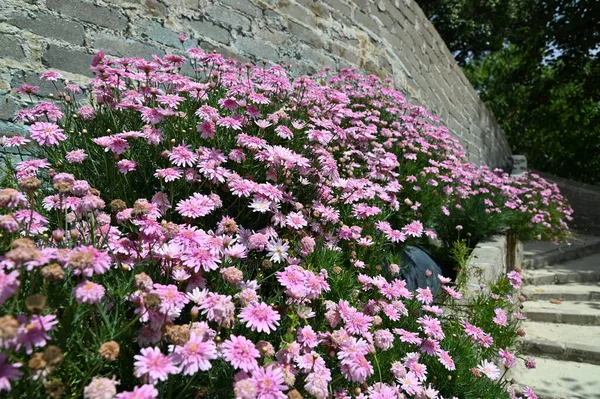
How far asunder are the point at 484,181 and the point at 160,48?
12.5 feet

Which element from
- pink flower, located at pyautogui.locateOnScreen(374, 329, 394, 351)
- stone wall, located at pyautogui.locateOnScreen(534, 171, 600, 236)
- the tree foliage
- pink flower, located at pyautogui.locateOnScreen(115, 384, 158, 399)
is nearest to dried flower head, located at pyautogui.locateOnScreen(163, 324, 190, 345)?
pink flower, located at pyautogui.locateOnScreen(115, 384, 158, 399)

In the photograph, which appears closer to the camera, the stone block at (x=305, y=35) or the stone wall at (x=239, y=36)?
the stone wall at (x=239, y=36)

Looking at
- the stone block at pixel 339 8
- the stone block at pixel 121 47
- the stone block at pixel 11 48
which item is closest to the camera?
the stone block at pixel 11 48

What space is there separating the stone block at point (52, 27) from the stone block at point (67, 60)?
7cm

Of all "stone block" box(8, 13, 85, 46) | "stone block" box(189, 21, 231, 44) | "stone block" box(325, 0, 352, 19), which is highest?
"stone block" box(325, 0, 352, 19)

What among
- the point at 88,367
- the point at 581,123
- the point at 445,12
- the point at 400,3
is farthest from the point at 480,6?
the point at 88,367

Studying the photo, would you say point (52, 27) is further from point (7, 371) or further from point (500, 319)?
point (500, 319)

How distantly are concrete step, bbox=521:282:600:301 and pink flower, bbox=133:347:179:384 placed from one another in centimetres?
482

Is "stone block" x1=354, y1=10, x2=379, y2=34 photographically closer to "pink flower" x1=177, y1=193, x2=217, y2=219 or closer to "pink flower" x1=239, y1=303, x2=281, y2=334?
"pink flower" x1=177, y1=193, x2=217, y2=219

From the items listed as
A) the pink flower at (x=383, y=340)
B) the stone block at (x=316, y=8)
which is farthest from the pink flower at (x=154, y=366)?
the stone block at (x=316, y=8)

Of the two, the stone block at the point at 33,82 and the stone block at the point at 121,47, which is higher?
the stone block at the point at 121,47

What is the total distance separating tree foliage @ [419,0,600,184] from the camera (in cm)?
929

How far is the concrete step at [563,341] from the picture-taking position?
3.41m

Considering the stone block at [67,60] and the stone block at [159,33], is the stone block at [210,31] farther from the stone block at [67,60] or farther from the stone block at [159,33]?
the stone block at [67,60]
